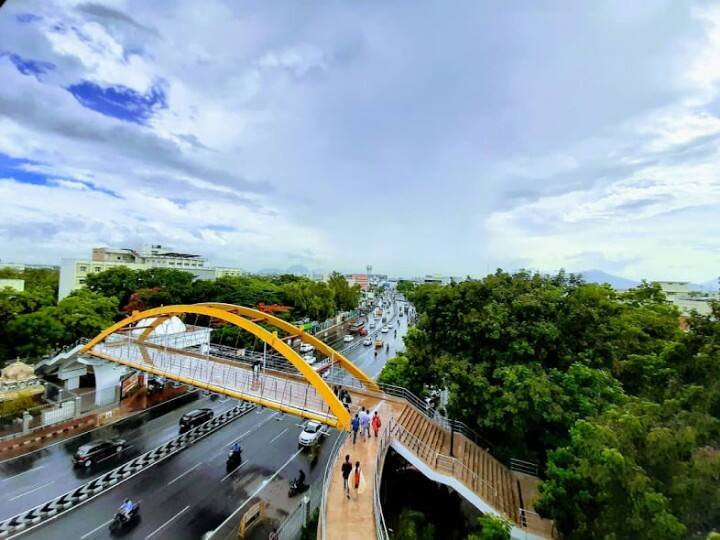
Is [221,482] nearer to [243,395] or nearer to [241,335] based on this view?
[243,395]

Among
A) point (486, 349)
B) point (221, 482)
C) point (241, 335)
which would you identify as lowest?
point (221, 482)

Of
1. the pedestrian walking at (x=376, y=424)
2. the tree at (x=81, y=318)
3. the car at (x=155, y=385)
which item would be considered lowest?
the car at (x=155, y=385)

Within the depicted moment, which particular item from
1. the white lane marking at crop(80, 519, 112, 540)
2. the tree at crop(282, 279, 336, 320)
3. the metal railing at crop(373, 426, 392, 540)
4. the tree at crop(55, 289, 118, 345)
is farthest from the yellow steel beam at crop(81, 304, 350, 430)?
the tree at crop(282, 279, 336, 320)

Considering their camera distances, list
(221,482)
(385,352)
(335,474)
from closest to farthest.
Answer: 1. (335,474)
2. (221,482)
3. (385,352)

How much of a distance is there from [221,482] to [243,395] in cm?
533

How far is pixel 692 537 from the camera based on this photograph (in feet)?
25.9

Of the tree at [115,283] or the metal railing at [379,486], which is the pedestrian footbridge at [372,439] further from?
the tree at [115,283]

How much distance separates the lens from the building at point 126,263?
49.1 metres

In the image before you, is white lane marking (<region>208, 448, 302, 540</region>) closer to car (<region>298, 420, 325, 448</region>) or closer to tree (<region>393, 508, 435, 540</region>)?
car (<region>298, 420, 325, 448</region>)

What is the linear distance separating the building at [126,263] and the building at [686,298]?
206 ft

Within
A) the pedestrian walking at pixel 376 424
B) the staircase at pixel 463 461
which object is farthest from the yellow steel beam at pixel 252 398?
the staircase at pixel 463 461

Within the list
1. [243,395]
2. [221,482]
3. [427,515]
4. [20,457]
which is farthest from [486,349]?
[20,457]

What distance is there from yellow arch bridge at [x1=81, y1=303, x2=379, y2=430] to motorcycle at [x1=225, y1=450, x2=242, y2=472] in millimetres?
4200

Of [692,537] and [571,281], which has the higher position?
[571,281]
